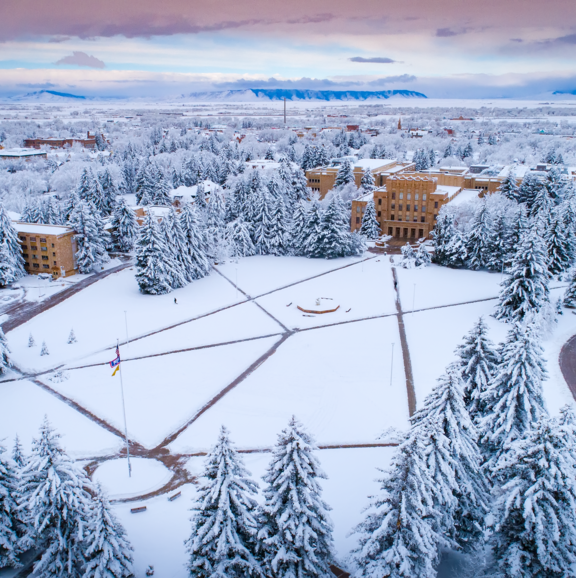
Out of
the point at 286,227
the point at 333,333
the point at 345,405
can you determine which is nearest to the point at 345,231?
the point at 286,227

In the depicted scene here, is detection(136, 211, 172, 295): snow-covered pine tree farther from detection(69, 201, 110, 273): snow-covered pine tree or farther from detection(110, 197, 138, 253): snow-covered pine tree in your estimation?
detection(110, 197, 138, 253): snow-covered pine tree

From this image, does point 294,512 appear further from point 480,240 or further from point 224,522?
point 480,240

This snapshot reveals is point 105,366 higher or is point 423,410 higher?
point 423,410

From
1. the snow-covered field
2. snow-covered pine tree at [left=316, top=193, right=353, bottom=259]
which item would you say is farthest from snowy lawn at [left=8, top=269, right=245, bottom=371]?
snow-covered pine tree at [left=316, top=193, right=353, bottom=259]

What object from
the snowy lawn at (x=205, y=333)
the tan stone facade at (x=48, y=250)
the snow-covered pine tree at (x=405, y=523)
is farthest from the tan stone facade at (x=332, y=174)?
the snow-covered pine tree at (x=405, y=523)

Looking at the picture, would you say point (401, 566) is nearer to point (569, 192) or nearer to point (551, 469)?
point (551, 469)

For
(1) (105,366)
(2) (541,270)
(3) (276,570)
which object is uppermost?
(2) (541,270)

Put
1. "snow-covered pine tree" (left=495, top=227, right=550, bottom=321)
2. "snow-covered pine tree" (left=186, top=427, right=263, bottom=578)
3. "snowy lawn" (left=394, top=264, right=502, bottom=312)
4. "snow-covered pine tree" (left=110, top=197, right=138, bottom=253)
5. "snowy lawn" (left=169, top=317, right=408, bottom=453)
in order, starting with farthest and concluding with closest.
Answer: "snow-covered pine tree" (left=110, top=197, right=138, bottom=253) → "snowy lawn" (left=394, top=264, right=502, bottom=312) → "snow-covered pine tree" (left=495, top=227, right=550, bottom=321) → "snowy lawn" (left=169, top=317, right=408, bottom=453) → "snow-covered pine tree" (left=186, top=427, right=263, bottom=578)
